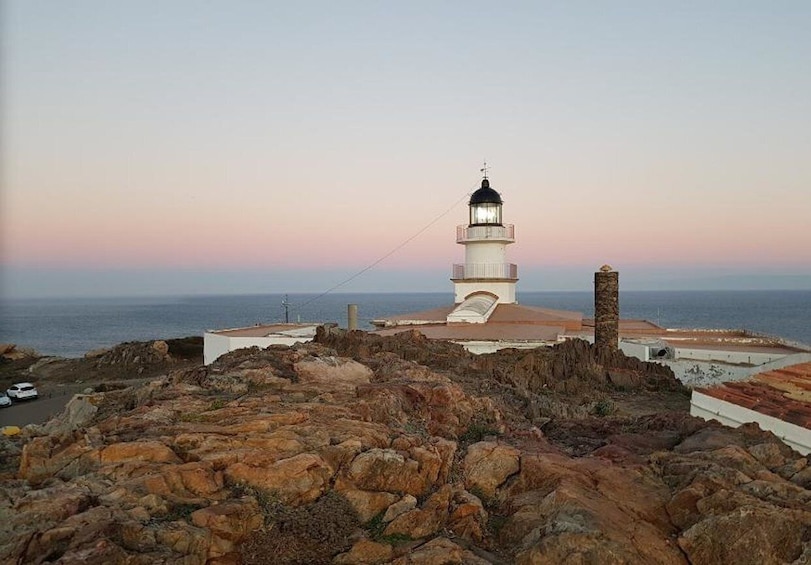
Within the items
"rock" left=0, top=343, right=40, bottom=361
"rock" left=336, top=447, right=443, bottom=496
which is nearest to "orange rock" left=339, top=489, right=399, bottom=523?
"rock" left=336, top=447, right=443, bottom=496

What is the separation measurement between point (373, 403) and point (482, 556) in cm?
320

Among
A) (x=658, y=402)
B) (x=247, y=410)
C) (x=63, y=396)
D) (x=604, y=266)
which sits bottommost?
(x=63, y=396)

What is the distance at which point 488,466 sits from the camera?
25.4ft

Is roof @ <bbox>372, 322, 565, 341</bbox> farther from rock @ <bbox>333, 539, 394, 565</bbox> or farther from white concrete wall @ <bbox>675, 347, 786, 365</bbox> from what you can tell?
rock @ <bbox>333, 539, 394, 565</bbox>

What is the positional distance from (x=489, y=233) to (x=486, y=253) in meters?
1.08

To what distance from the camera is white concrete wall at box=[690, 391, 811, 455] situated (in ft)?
33.4

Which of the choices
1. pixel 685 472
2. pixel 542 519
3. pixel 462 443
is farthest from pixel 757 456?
pixel 462 443

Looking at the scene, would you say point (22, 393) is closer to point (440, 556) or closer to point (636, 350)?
point (636, 350)

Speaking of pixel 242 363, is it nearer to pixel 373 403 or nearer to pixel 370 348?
pixel 373 403

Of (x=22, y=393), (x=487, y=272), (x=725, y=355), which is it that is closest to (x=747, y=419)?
(x=725, y=355)

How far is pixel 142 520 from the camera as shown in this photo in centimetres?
555

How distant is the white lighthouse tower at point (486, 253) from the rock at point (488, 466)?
21.3m

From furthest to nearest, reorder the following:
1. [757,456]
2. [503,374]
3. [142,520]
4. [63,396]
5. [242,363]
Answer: [63,396] → [503,374] → [242,363] → [757,456] → [142,520]

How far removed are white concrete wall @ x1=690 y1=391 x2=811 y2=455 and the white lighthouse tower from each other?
1674 centimetres
